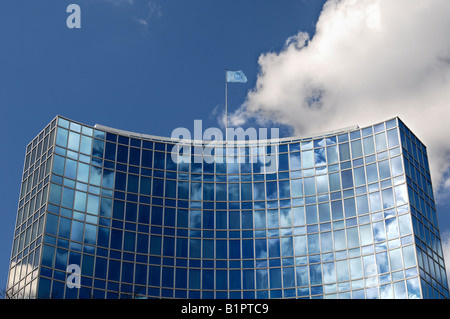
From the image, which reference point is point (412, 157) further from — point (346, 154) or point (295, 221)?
point (295, 221)

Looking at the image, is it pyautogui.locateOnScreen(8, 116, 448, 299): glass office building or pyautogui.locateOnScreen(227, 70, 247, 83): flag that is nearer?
pyautogui.locateOnScreen(8, 116, 448, 299): glass office building

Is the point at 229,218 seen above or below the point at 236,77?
below

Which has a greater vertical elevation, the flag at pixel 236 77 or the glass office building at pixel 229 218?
the flag at pixel 236 77

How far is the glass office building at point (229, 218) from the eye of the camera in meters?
88.6

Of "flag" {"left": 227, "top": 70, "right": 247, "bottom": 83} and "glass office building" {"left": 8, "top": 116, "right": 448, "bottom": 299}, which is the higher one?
"flag" {"left": 227, "top": 70, "right": 247, "bottom": 83}

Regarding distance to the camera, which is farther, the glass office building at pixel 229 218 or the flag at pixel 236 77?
the flag at pixel 236 77

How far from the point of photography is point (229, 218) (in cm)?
9769

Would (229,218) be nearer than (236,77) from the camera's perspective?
Yes

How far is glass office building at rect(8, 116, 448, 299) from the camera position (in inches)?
3489

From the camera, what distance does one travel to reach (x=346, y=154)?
9625cm

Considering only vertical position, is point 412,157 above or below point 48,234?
above
